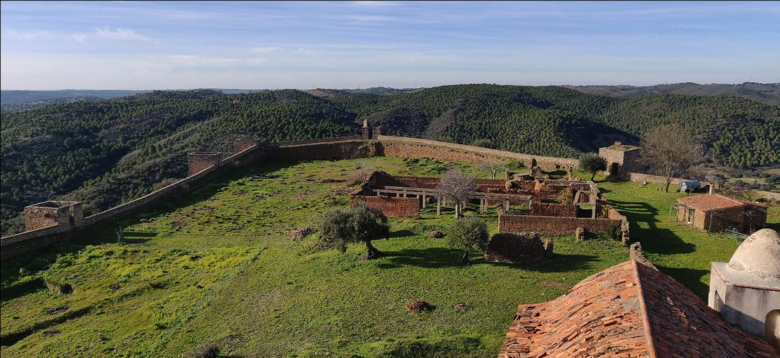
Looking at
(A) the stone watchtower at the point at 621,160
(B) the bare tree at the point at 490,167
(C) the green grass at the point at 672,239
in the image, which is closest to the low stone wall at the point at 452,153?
(B) the bare tree at the point at 490,167

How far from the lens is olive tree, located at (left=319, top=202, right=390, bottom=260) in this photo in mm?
15125

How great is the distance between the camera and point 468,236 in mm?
14375

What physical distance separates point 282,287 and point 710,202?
15309 millimetres

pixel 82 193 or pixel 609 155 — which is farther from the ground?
pixel 609 155

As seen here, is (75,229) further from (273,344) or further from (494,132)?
(494,132)

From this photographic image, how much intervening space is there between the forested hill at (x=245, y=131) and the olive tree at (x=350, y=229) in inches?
972

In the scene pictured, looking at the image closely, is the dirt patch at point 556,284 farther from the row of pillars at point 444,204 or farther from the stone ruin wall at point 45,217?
the stone ruin wall at point 45,217

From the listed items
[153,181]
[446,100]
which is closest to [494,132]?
[446,100]

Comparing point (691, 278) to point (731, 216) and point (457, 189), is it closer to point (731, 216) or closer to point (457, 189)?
point (731, 216)

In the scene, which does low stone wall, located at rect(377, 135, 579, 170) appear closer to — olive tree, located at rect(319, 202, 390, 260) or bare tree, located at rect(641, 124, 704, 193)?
bare tree, located at rect(641, 124, 704, 193)

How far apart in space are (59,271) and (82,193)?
25966 mm

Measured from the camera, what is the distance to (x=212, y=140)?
52.6 meters

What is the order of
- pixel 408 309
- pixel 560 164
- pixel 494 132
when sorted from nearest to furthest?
pixel 408 309 → pixel 560 164 → pixel 494 132

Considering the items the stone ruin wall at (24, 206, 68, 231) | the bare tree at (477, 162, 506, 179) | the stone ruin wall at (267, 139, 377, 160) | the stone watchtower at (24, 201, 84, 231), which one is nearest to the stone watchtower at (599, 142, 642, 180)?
the bare tree at (477, 162, 506, 179)
